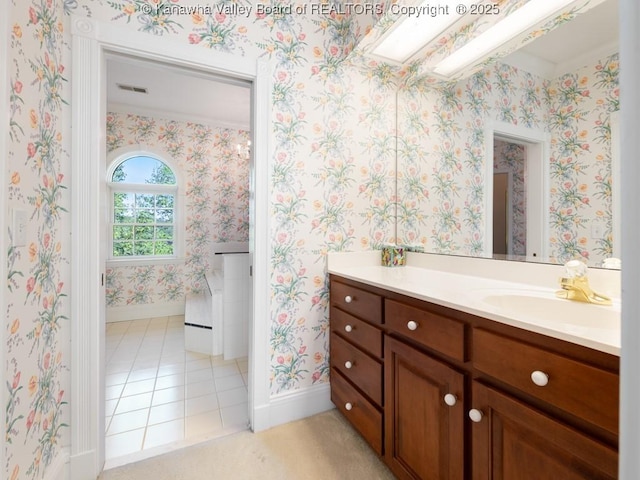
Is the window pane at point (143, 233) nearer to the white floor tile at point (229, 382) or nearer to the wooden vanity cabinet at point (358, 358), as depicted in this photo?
the white floor tile at point (229, 382)

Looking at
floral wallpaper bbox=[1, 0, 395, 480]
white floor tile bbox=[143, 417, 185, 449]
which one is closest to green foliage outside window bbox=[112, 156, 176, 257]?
white floor tile bbox=[143, 417, 185, 449]

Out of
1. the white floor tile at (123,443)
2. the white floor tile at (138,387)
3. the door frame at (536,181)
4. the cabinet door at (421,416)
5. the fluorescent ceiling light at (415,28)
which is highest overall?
the fluorescent ceiling light at (415,28)

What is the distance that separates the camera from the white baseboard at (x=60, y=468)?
1.24 m

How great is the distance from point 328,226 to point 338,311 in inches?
19.9

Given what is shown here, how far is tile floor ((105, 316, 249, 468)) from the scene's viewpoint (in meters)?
1.67

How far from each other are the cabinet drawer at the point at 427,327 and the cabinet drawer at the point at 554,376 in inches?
2.4

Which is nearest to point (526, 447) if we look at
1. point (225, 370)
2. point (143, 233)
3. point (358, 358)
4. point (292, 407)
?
point (358, 358)

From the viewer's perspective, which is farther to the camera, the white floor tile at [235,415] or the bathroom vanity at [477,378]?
the white floor tile at [235,415]

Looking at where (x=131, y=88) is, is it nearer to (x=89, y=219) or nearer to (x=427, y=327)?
(x=89, y=219)

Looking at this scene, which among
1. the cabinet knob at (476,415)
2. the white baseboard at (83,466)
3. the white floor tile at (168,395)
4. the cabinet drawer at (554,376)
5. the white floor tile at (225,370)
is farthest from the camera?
the white floor tile at (225,370)

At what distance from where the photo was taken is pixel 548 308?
1.12 meters

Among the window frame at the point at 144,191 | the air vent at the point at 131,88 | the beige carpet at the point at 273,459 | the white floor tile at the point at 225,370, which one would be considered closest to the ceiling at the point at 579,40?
the beige carpet at the point at 273,459

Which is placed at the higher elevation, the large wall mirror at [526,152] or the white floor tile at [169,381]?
the large wall mirror at [526,152]

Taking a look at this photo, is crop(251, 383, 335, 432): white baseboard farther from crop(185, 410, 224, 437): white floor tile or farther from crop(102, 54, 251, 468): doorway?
crop(102, 54, 251, 468): doorway
